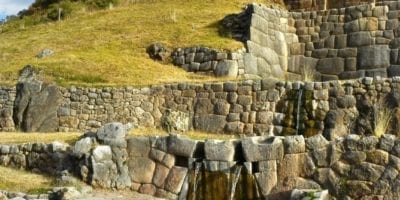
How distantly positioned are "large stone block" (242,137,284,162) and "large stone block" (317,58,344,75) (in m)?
11.5

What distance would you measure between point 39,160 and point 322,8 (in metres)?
15.5

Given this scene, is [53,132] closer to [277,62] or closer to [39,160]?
[39,160]

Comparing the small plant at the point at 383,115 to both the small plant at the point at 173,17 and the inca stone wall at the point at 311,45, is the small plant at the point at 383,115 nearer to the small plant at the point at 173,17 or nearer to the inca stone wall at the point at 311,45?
the inca stone wall at the point at 311,45

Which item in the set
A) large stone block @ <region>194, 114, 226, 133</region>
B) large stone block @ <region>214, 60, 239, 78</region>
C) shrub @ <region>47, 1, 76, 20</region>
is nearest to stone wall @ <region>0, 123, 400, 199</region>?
large stone block @ <region>194, 114, 226, 133</region>

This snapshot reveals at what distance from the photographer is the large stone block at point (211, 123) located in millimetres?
20500

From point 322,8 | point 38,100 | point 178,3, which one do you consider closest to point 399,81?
point 322,8

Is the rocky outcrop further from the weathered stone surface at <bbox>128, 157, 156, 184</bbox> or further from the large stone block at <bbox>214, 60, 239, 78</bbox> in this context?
the weathered stone surface at <bbox>128, 157, 156, 184</bbox>

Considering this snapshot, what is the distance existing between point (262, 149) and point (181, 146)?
200cm

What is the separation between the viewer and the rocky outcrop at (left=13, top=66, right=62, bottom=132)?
72.2 ft

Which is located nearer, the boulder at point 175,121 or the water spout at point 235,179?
the water spout at point 235,179

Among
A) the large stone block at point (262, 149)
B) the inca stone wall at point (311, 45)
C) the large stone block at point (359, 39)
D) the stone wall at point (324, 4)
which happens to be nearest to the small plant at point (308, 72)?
the inca stone wall at point (311, 45)

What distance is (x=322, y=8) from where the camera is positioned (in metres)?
27.8

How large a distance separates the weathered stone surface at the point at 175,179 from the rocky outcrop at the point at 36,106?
811 centimetres

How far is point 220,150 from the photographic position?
46.8ft
